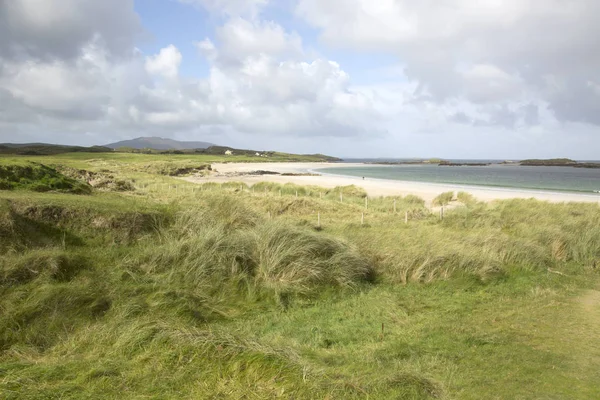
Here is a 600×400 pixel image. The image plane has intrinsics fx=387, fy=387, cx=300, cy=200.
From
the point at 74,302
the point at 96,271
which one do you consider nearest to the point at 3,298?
the point at 74,302

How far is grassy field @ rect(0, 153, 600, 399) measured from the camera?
4266mm

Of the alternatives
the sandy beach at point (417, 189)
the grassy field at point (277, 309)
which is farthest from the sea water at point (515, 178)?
the grassy field at point (277, 309)

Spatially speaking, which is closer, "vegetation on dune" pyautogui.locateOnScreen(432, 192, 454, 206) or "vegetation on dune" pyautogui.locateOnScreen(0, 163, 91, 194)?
"vegetation on dune" pyautogui.locateOnScreen(0, 163, 91, 194)

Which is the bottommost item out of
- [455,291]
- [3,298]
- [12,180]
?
[455,291]

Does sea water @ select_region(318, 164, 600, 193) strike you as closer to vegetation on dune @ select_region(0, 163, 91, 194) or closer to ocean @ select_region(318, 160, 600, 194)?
ocean @ select_region(318, 160, 600, 194)

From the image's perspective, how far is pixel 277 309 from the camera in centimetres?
779

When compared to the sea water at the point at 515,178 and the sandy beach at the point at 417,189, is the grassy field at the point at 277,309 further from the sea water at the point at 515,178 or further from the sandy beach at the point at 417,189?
the sea water at the point at 515,178

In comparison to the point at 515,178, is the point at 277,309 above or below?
below

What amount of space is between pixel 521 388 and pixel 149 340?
4728 millimetres

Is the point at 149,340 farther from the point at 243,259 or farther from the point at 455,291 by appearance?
the point at 455,291

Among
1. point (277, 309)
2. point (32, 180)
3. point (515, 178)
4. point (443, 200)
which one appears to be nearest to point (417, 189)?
point (443, 200)

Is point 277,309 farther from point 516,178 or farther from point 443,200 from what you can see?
point 516,178

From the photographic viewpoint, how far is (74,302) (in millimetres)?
6484

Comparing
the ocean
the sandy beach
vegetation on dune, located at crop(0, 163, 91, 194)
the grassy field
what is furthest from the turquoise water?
vegetation on dune, located at crop(0, 163, 91, 194)
